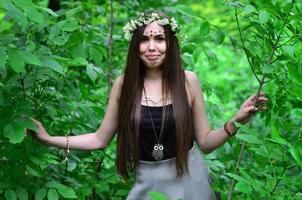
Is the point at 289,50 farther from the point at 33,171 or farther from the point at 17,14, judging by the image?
the point at 33,171

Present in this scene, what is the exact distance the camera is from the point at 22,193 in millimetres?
2537

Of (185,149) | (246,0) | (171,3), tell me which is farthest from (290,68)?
(171,3)

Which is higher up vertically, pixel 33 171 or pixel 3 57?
pixel 3 57

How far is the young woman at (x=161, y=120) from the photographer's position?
7.95 ft

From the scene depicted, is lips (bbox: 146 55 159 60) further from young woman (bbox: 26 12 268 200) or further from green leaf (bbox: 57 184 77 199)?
green leaf (bbox: 57 184 77 199)

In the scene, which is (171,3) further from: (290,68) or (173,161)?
(290,68)

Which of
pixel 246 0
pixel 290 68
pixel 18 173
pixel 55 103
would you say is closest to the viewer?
pixel 290 68

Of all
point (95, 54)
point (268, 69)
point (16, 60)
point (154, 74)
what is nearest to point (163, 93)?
point (154, 74)

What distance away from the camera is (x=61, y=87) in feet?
8.78

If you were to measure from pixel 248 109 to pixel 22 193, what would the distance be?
3.44 feet

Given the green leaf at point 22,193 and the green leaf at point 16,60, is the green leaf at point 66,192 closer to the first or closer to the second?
the green leaf at point 22,193

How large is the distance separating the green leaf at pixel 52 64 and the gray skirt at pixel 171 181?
22.9 inches

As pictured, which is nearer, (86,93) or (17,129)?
(17,129)

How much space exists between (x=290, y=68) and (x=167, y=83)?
2.09 ft
